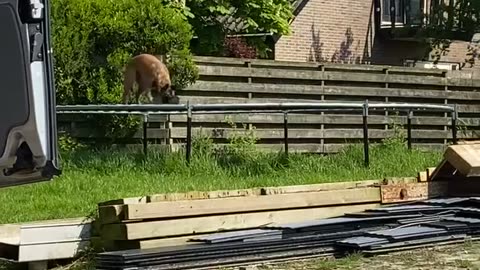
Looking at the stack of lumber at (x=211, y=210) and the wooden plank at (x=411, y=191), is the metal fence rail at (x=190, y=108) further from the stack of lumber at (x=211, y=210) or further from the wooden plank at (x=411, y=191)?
the stack of lumber at (x=211, y=210)

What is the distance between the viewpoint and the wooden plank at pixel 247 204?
294 inches

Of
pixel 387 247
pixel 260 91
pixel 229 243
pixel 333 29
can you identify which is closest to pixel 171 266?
pixel 229 243

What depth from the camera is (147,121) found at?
12523mm

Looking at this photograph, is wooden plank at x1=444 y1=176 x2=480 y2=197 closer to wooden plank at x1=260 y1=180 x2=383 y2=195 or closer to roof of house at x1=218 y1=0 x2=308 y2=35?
wooden plank at x1=260 y1=180 x2=383 y2=195

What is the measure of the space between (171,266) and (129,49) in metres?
6.66

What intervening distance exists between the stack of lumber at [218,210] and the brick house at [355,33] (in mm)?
13137

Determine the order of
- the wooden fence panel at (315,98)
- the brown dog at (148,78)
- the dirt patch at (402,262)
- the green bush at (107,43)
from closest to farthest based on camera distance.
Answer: the dirt patch at (402,262)
the brown dog at (148,78)
the green bush at (107,43)
the wooden fence panel at (315,98)

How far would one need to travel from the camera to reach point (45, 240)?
7469mm

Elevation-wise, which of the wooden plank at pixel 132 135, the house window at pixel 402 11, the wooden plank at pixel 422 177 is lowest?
the wooden plank at pixel 422 177

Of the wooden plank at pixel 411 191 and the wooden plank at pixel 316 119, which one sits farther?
the wooden plank at pixel 316 119

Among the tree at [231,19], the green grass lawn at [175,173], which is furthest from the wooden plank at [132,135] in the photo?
the tree at [231,19]

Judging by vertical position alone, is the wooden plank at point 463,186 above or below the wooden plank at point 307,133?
below

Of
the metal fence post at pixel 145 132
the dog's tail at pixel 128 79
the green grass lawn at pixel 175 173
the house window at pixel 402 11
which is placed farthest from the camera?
the house window at pixel 402 11

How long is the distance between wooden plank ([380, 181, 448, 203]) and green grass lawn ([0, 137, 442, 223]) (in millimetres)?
1362
